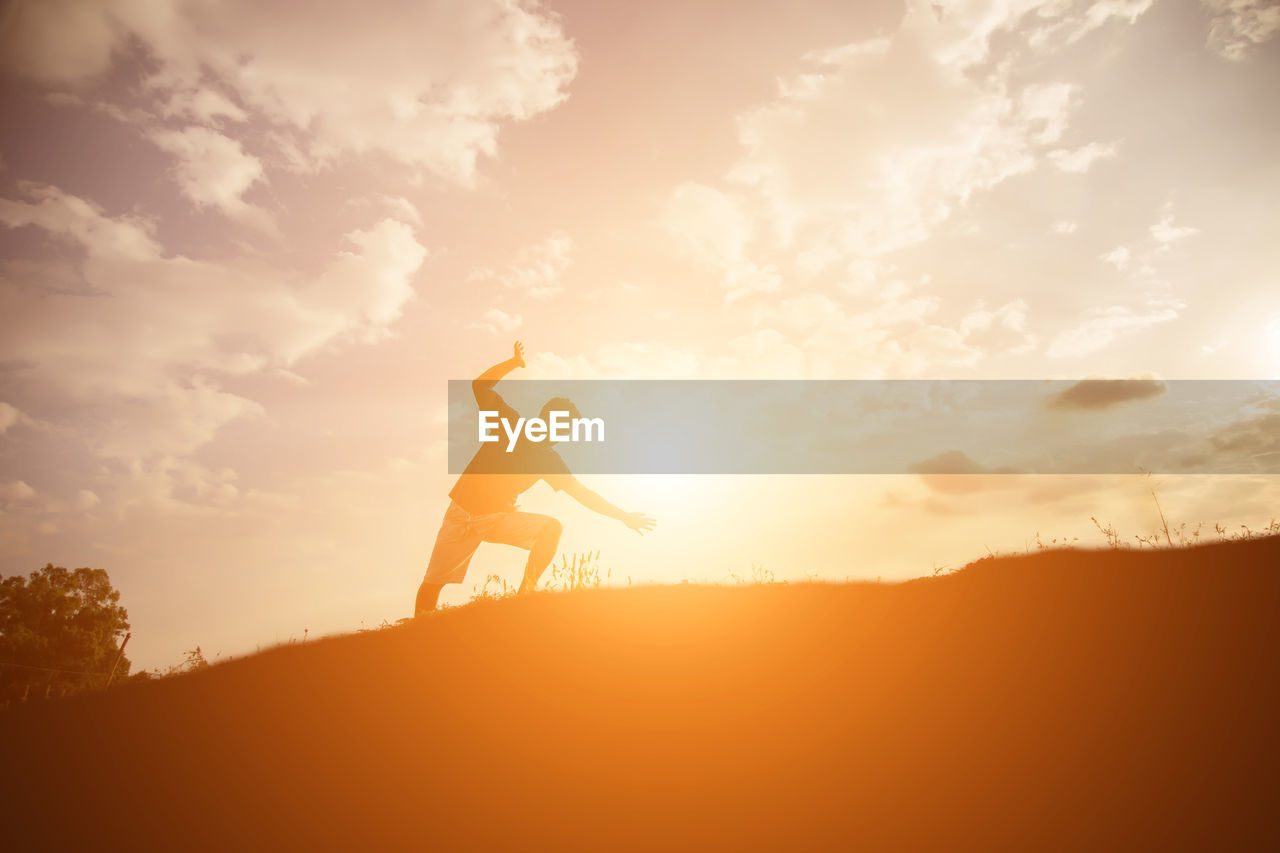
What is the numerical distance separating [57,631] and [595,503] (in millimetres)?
37534

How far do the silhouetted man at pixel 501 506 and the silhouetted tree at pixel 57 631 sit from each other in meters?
30.2

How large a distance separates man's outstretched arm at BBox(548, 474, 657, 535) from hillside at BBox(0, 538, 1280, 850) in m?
1.41

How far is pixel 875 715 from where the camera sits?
4457 mm

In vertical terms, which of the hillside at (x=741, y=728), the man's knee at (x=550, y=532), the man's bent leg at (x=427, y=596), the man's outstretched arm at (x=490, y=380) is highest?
the man's outstretched arm at (x=490, y=380)

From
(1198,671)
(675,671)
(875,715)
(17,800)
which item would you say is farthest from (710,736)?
(17,800)

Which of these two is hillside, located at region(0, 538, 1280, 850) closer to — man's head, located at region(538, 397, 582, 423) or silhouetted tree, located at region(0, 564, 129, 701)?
man's head, located at region(538, 397, 582, 423)

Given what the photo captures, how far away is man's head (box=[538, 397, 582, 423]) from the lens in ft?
26.4

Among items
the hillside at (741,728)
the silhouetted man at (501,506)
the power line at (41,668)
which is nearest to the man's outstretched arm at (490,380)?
→ the silhouetted man at (501,506)

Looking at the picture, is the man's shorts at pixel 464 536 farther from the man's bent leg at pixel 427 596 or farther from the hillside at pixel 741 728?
the hillside at pixel 741 728

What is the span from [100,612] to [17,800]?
36601mm

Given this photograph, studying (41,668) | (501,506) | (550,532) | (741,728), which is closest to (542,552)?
(550,532)

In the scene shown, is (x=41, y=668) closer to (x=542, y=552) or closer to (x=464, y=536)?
(x=464, y=536)

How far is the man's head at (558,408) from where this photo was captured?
804 centimetres

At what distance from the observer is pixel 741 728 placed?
445 cm
